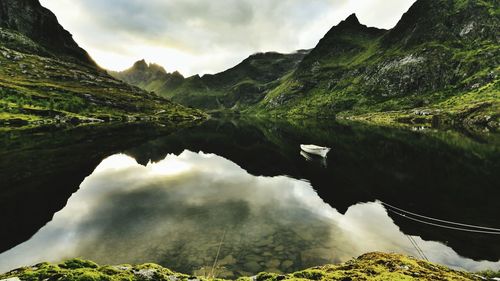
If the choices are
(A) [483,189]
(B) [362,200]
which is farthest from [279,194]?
(A) [483,189]

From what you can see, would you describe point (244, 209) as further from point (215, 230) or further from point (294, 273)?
point (294, 273)

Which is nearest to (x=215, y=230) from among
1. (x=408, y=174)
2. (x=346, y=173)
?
(x=346, y=173)

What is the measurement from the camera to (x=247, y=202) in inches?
1818

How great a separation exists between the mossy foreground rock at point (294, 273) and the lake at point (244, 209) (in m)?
6.58

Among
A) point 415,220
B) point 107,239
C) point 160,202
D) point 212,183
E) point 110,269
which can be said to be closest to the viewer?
point 110,269

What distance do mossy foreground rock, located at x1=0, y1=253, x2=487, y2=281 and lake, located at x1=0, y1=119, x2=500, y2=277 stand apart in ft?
21.6

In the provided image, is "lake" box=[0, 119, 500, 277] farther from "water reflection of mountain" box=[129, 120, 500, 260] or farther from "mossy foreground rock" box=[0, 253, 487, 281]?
"mossy foreground rock" box=[0, 253, 487, 281]

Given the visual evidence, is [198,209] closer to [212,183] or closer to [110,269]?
[212,183]

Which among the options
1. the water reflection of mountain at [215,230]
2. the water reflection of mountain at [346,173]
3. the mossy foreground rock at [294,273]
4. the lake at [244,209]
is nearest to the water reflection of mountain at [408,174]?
the water reflection of mountain at [346,173]

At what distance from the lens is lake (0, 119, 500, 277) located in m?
28.1

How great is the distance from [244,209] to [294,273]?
2361 cm

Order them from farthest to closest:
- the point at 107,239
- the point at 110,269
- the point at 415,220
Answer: the point at 415,220
the point at 107,239
the point at 110,269

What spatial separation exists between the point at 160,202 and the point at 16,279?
32804mm

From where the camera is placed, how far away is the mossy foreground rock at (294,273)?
46.3ft
